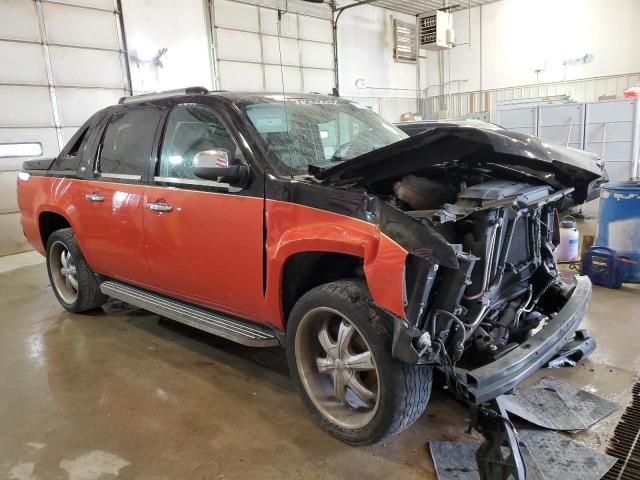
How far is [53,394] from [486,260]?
2677 mm

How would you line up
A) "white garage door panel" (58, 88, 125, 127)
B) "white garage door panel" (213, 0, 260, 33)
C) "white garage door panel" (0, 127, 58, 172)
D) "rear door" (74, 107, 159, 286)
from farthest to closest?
"white garage door panel" (213, 0, 260, 33) < "white garage door panel" (58, 88, 125, 127) < "white garage door panel" (0, 127, 58, 172) < "rear door" (74, 107, 159, 286)

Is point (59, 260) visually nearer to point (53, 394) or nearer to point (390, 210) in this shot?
point (53, 394)

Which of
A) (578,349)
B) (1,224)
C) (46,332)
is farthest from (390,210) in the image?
(1,224)

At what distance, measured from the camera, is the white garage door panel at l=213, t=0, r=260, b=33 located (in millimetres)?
10430

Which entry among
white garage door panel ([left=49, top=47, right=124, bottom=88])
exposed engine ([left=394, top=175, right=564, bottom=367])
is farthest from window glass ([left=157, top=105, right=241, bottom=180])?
white garage door panel ([left=49, top=47, right=124, bottom=88])

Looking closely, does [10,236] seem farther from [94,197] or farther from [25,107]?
[94,197]

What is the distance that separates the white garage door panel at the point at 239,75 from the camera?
34.9 feet

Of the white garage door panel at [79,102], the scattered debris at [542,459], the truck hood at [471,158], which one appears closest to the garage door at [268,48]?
the white garage door panel at [79,102]

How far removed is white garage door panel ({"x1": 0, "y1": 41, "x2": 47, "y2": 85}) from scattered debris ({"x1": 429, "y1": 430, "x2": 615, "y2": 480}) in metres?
8.48

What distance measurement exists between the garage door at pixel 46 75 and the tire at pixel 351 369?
7567 mm

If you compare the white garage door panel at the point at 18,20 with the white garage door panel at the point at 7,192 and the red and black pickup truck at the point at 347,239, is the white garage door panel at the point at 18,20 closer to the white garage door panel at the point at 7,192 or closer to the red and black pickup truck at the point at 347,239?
the white garage door panel at the point at 7,192

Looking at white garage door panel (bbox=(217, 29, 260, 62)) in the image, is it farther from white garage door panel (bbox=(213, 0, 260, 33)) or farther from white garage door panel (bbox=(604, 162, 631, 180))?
white garage door panel (bbox=(604, 162, 631, 180))

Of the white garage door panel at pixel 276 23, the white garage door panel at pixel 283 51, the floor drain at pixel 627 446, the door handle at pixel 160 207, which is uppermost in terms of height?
the white garage door panel at pixel 276 23

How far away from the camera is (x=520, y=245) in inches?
104
